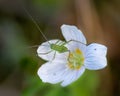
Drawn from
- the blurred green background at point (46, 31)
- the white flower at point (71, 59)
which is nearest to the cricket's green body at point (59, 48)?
the white flower at point (71, 59)

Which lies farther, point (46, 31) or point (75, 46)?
point (46, 31)

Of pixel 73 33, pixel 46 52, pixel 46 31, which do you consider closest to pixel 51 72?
pixel 46 52

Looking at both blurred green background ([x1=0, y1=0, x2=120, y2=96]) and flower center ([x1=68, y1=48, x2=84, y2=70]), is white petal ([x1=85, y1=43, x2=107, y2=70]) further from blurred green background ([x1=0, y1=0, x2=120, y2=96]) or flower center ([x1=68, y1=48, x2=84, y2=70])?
blurred green background ([x1=0, y1=0, x2=120, y2=96])

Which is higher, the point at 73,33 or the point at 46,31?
the point at 73,33

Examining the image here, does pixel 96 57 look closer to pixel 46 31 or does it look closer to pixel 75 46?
pixel 75 46

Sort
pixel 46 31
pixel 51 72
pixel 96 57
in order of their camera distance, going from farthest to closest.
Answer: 1. pixel 46 31
2. pixel 51 72
3. pixel 96 57

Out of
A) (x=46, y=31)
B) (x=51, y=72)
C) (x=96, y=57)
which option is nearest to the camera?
(x=96, y=57)

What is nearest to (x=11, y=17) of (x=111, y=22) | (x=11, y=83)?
(x=11, y=83)

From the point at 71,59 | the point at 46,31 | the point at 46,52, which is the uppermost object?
the point at 46,52
